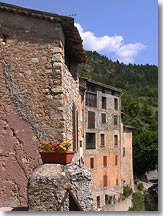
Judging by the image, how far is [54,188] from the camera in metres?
3.68

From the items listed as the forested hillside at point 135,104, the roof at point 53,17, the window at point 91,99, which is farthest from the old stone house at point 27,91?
the forested hillside at point 135,104

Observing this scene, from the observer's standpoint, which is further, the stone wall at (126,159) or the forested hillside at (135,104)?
the forested hillside at (135,104)

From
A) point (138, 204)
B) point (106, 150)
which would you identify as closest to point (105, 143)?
point (106, 150)

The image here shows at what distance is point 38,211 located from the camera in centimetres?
369

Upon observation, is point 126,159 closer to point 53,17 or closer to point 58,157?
point 53,17

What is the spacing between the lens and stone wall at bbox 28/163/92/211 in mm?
3672

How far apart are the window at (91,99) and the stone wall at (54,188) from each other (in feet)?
52.3

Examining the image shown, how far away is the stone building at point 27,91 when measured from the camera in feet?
18.1

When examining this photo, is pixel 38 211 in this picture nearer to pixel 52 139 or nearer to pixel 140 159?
A: pixel 52 139

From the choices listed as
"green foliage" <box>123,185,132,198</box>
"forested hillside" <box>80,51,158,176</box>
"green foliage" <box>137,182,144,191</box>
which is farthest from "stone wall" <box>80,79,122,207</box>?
"forested hillside" <box>80,51,158,176</box>

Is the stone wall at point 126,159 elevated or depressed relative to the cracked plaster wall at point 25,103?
depressed

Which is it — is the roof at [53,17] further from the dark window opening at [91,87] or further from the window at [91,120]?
the window at [91,120]

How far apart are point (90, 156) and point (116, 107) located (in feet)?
14.4

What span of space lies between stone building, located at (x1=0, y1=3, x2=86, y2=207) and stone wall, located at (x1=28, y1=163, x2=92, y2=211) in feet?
5.64
